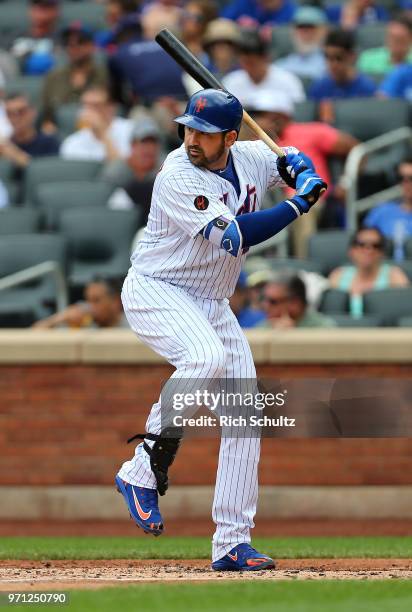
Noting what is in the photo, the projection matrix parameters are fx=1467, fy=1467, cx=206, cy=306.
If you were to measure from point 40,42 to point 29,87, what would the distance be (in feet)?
3.32

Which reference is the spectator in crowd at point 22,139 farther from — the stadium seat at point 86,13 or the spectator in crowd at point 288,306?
the spectator in crowd at point 288,306

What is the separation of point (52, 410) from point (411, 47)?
467cm

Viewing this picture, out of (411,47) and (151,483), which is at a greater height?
(411,47)

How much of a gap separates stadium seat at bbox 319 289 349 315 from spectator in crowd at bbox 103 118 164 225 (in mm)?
1589

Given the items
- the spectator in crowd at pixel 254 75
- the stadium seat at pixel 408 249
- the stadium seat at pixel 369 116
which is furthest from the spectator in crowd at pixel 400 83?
the stadium seat at pixel 408 249

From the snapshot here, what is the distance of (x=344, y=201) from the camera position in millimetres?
11156

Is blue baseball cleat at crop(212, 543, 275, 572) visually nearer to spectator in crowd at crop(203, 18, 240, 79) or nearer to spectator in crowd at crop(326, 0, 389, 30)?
spectator in crowd at crop(203, 18, 240, 79)

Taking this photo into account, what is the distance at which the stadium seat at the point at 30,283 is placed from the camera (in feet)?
34.7

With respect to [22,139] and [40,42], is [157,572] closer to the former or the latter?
[22,139]

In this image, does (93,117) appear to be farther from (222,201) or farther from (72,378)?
(222,201)

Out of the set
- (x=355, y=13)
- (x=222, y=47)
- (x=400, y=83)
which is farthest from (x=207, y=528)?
(x=355, y=13)

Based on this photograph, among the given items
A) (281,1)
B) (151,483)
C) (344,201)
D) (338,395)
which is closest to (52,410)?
(338,395)

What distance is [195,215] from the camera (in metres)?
5.84

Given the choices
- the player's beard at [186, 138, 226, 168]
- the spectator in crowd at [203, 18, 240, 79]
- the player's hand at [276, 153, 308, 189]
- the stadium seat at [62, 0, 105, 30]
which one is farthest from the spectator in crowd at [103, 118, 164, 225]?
the player's beard at [186, 138, 226, 168]
